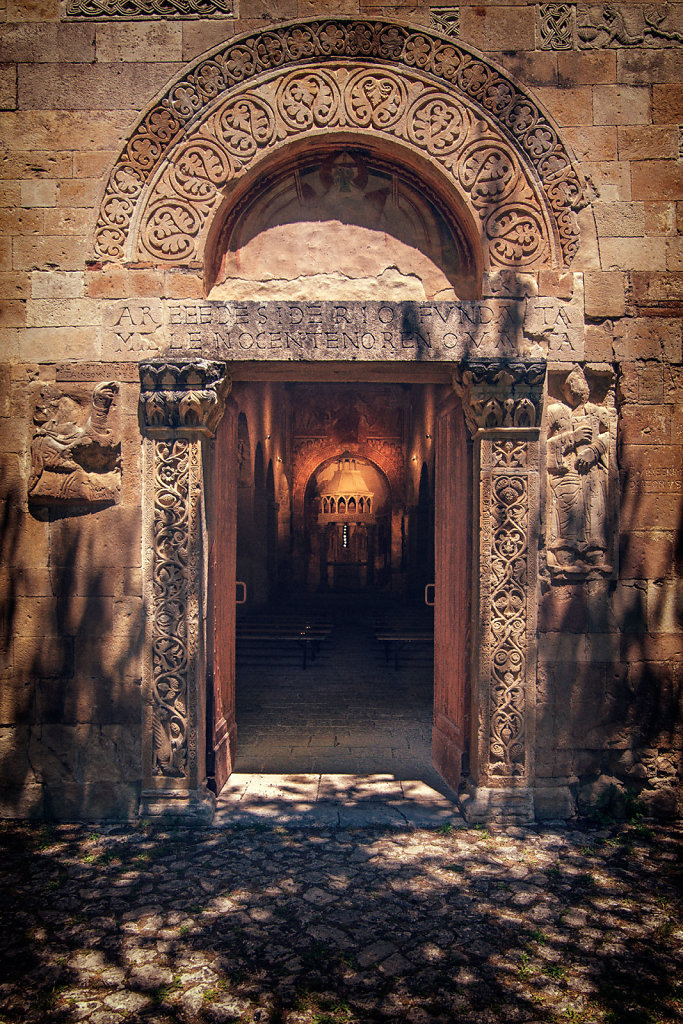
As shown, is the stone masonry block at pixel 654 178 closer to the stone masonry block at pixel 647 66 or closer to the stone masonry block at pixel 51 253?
the stone masonry block at pixel 647 66

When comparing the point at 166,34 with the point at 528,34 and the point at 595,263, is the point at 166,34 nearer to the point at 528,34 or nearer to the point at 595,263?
the point at 528,34

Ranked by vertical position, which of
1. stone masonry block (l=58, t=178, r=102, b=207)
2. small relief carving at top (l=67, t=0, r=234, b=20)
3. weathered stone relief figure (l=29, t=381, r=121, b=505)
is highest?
small relief carving at top (l=67, t=0, r=234, b=20)

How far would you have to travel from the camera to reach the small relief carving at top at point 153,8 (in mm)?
4551

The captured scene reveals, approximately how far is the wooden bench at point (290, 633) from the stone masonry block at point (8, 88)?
7123mm

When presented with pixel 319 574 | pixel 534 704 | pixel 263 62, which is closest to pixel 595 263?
pixel 263 62

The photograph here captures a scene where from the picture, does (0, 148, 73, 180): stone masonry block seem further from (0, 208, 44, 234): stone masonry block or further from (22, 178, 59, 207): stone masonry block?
(0, 208, 44, 234): stone masonry block

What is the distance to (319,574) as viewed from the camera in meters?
17.5

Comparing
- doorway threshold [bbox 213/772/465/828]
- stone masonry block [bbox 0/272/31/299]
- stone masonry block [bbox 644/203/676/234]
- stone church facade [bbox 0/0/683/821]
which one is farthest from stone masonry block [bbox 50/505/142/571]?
stone masonry block [bbox 644/203/676/234]

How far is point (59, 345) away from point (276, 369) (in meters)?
1.41

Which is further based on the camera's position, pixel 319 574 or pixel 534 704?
pixel 319 574

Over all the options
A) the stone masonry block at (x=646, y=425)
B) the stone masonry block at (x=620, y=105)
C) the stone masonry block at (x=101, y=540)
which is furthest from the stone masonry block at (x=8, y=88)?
the stone masonry block at (x=646, y=425)

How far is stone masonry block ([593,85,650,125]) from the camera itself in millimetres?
4551

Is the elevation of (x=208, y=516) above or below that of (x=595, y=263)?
below

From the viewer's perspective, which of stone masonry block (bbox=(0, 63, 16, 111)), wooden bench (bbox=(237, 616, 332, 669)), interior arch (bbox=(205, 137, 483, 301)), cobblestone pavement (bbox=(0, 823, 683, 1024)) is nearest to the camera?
cobblestone pavement (bbox=(0, 823, 683, 1024))
